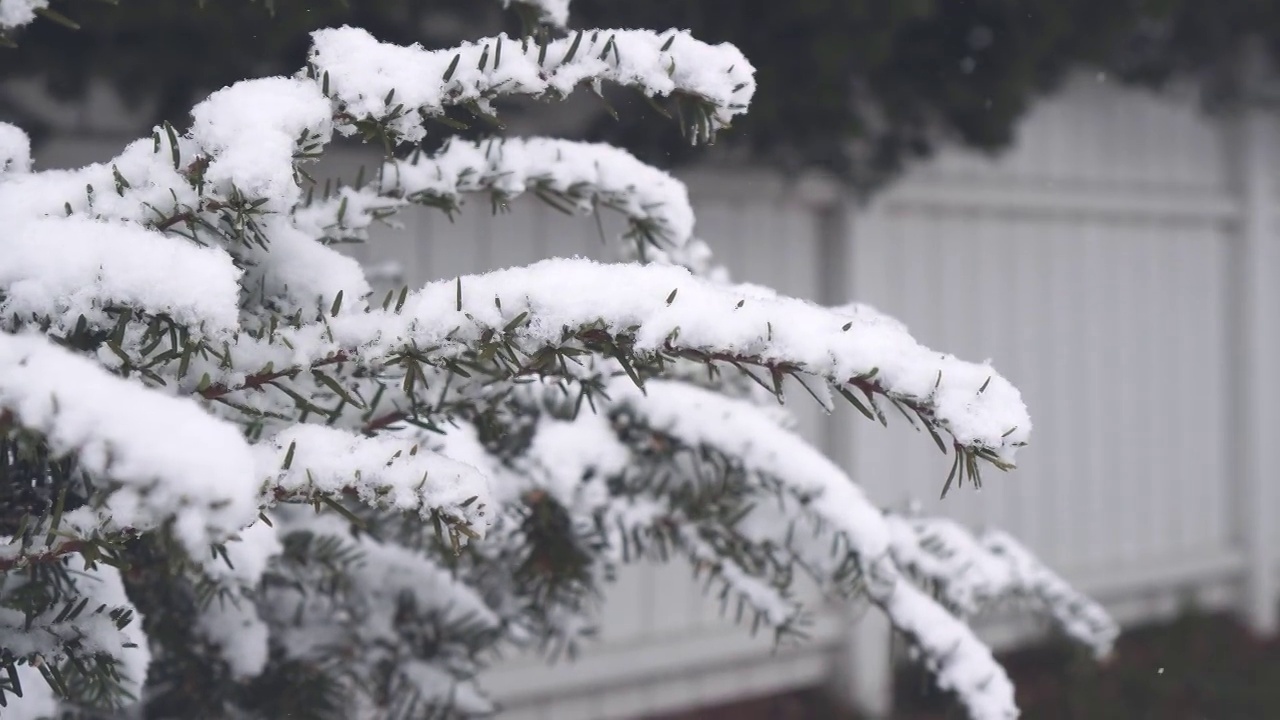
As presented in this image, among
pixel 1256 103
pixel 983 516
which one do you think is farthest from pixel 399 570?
pixel 1256 103

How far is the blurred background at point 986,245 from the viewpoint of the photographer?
7.59 feet

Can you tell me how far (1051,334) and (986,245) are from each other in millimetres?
428

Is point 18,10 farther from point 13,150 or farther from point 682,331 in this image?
point 682,331

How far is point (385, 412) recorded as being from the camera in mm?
766

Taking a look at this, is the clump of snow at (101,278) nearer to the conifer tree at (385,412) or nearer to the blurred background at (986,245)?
the conifer tree at (385,412)

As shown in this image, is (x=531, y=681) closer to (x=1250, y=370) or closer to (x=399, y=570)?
(x=399, y=570)

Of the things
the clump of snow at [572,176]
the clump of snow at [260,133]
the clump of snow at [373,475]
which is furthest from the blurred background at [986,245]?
the clump of snow at [373,475]

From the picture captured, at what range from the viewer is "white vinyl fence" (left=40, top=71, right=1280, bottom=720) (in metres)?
2.89

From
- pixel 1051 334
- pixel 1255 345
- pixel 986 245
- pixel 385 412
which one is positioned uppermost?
pixel 385 412

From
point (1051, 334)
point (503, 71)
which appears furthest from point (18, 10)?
point (1051, 334)

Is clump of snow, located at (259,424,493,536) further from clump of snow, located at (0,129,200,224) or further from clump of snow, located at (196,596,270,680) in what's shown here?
clump of snow, located at (196,596,270,680)

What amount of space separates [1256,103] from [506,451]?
407 cm

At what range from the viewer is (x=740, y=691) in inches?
123

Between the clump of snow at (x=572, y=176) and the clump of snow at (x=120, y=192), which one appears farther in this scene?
the clump of snow at (x=572, y=176)
